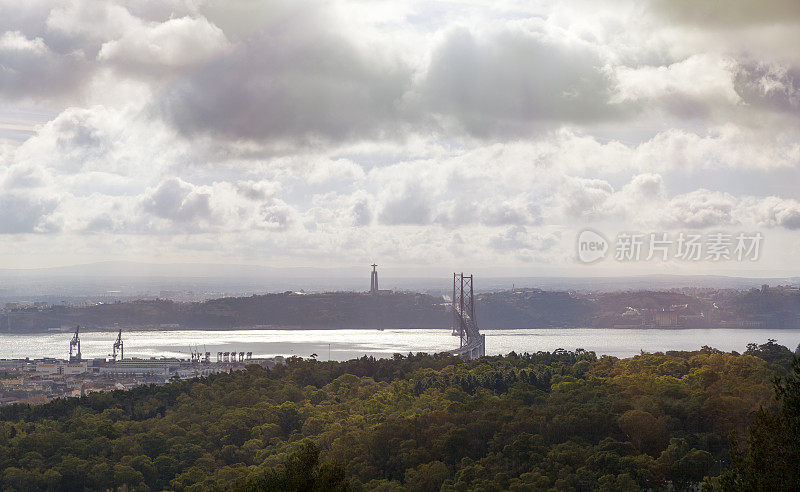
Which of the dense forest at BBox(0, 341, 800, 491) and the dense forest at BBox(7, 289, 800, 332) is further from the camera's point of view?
the dense forest at BBox(7, 289, 800, 332)

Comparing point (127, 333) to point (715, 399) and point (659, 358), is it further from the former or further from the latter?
point (715, 399)

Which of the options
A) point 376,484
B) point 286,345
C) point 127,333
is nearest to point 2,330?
point 127,333

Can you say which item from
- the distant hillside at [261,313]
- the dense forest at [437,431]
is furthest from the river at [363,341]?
the dense forest at [437,431]

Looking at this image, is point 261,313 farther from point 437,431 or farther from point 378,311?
point 437,431

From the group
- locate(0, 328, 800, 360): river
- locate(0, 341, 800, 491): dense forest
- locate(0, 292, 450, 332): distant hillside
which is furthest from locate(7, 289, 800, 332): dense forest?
locate(0, 341, 800, 491): dense forest

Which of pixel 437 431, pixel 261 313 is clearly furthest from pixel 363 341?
pixel 437 431

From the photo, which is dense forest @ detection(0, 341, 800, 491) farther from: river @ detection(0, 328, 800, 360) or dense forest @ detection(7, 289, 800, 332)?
dense forest @ detection(7, 289, 800, 332)
